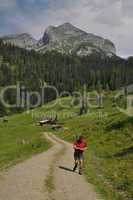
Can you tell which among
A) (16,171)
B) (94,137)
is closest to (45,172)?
(16,171)

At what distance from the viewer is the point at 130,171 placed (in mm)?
32969

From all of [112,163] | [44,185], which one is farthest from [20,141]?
[44,185]

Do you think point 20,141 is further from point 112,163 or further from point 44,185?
point 44,185

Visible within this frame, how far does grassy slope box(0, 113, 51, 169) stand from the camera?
47.3 metres

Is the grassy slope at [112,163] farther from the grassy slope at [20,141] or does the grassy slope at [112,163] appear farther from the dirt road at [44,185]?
the grassy slope at [20,141]

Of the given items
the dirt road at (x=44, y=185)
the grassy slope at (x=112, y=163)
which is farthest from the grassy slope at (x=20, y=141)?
the grassy slope at (x=112, y=163)

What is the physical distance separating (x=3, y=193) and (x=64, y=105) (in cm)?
16172

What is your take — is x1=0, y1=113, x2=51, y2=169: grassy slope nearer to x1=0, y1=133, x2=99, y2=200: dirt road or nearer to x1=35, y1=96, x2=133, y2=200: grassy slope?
x1=0, y1=133, x2=99, y2=200: dirt road

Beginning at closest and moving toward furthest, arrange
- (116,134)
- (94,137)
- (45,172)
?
(45,172)
(116,134)
(94,137)

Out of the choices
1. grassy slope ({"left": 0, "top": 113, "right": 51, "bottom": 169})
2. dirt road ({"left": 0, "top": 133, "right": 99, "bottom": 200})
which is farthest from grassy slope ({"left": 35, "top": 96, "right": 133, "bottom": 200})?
grassy slope ({"left": 0, "top": 113, "right": 51, "bottom": 169})

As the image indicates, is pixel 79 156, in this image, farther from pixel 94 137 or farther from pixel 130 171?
pixel 94 137

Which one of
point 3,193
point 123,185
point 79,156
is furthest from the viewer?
point 79,156

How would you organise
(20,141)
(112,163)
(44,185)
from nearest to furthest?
(44,185)
(112,163)
(20,141)

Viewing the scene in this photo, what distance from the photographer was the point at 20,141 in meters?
78.1
